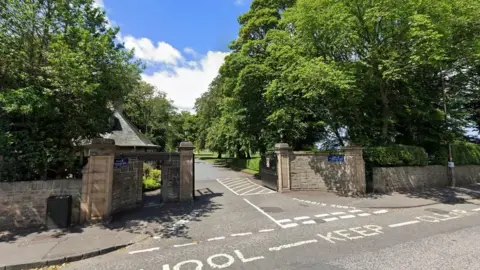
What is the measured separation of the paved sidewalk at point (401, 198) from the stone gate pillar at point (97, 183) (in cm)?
860

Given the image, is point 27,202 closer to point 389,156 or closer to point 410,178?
point 389,156

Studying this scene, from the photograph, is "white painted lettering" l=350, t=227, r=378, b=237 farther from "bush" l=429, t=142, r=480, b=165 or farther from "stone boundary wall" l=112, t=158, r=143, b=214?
"bush" l=429, t=142, r=480, b=165

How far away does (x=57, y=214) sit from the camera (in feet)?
24.9

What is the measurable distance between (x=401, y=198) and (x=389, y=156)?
249 centimetres

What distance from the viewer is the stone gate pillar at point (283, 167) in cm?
1372

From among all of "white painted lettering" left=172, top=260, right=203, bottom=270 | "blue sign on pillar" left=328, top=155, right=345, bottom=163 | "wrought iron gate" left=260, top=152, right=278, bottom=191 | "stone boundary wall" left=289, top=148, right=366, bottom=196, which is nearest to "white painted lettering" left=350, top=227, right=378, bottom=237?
"white painted lettering" left=172, top=260, right=203, bottom=270

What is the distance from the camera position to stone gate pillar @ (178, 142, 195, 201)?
442 inches

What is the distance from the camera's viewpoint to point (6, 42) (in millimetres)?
7520

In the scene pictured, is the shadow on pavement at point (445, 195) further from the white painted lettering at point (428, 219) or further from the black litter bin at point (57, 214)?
the black litter bin at point (57, 214)

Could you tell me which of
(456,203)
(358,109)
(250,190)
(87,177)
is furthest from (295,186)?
(87,177)

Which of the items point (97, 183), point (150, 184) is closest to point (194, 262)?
point (97, 183)

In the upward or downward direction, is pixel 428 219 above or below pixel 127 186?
below

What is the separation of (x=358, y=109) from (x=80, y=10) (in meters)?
14.9

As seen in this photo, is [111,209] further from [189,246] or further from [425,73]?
[425,73]
